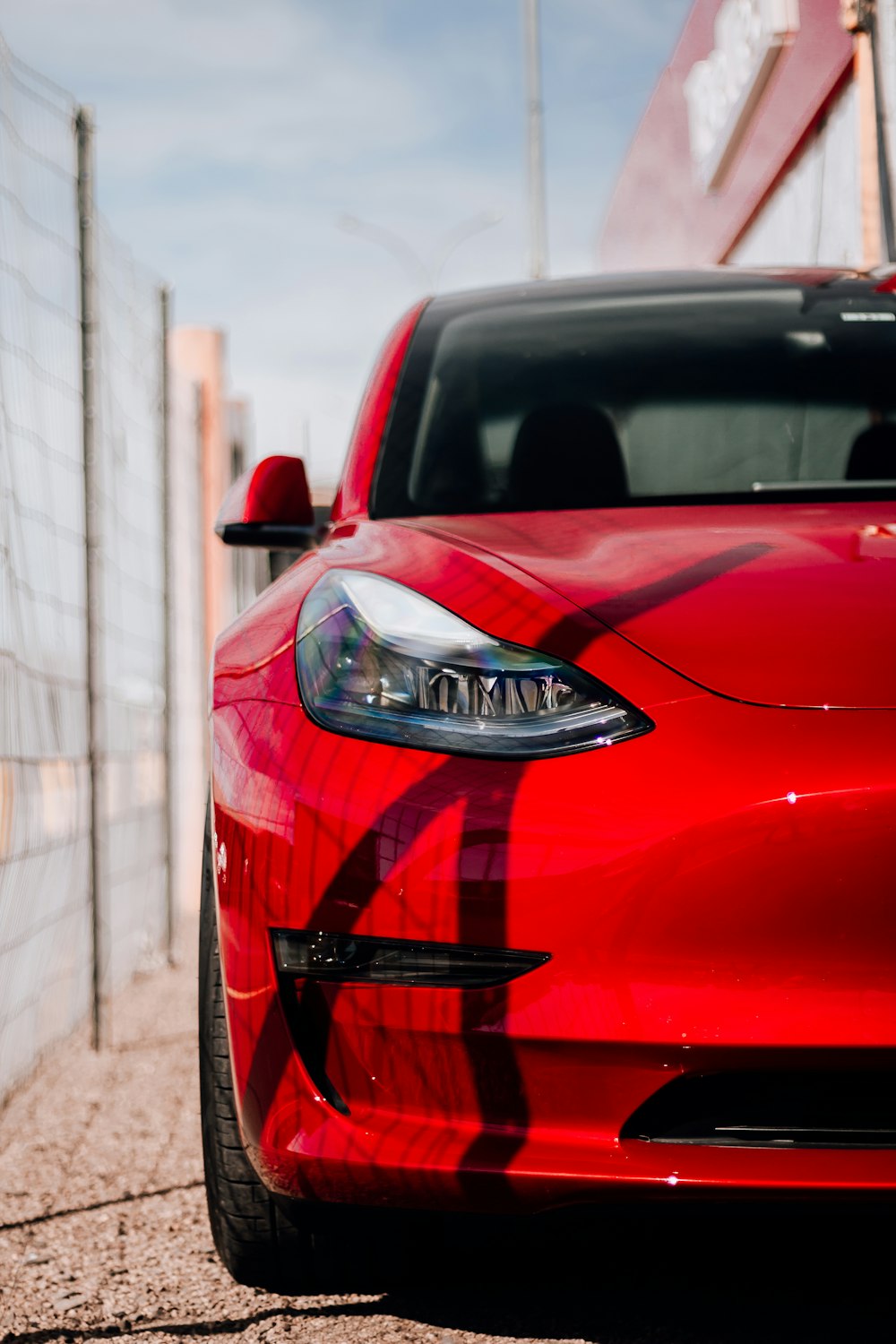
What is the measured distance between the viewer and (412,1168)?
1.68 m

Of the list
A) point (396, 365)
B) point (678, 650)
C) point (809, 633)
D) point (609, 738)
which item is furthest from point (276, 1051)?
point (396, 365)

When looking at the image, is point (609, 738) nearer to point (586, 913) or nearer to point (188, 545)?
point (586, 913)

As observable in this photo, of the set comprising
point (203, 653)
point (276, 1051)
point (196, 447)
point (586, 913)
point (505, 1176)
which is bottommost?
point (505, 1176)

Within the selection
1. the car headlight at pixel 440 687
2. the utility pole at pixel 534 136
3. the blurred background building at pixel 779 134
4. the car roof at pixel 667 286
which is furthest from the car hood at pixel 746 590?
the utility pole at pixel 534 136

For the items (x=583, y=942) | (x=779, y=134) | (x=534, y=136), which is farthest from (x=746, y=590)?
(x=534, y=136)

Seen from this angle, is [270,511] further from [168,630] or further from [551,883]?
[168,630]

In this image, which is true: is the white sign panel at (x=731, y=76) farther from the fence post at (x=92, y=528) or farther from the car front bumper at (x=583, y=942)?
the car front bumper at (x=583, y=942)

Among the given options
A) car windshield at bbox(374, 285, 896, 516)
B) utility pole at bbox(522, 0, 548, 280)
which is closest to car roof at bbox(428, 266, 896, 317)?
car windshield at bbox(374, 285, 896, 516)

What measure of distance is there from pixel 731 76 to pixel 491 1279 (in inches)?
342

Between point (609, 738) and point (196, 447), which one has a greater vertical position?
point (196, 447)

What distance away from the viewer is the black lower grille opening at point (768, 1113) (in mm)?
1629

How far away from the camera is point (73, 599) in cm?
434

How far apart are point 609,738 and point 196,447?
5.78 metres

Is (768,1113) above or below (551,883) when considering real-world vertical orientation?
below
